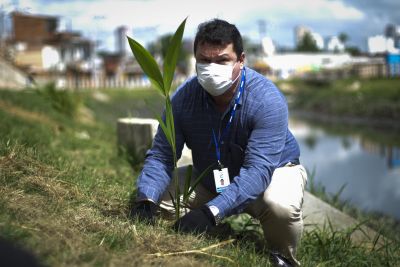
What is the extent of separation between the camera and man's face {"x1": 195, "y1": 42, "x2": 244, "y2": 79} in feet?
8.73

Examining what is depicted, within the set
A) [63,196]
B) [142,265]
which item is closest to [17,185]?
[63,196]

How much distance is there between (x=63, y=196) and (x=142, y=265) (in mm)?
838

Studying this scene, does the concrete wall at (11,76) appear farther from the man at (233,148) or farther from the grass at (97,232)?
the man at (233,148)

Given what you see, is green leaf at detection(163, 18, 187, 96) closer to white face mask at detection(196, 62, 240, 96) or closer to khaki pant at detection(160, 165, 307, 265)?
white face mask at detection(196, 62, 240, 96)

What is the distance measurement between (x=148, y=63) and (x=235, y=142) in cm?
59

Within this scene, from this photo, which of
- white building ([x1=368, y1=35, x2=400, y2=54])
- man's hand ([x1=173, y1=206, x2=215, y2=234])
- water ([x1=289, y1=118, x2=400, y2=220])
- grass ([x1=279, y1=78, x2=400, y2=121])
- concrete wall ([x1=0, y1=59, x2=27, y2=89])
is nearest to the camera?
man's hand ([x1=173, y1=206, x2=215, y2=234])

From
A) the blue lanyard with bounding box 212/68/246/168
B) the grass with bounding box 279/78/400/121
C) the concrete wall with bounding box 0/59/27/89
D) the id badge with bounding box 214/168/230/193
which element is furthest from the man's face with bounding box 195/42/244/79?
the grass with bounding box 279/78/400/121

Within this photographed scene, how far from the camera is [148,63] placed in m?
2.61

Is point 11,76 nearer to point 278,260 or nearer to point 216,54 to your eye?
point 216,54

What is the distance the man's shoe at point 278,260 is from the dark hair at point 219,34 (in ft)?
3.15

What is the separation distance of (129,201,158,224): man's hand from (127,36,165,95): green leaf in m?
0.54

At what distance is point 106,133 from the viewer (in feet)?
26.7

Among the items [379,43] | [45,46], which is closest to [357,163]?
[379,43]

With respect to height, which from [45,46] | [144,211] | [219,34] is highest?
[219,34]
